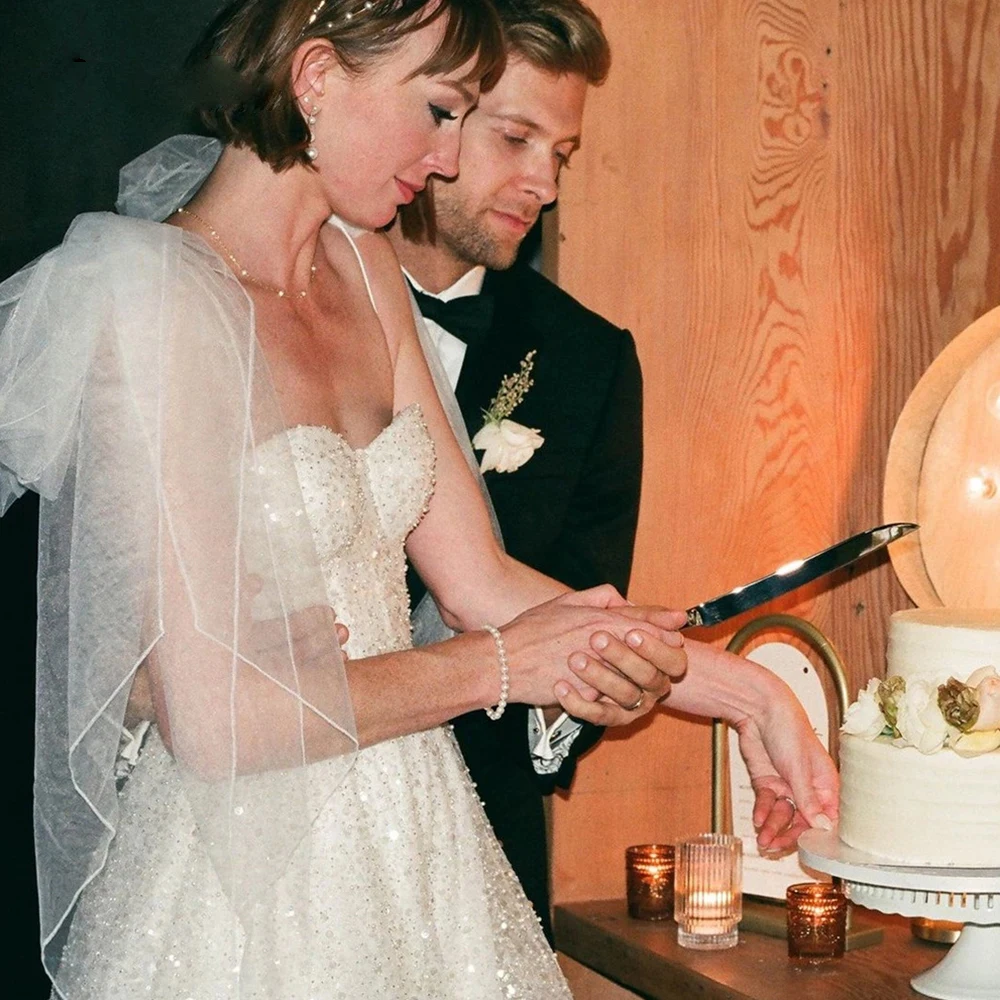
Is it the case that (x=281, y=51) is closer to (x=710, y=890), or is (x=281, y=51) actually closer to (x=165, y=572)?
(x=165, y=572)

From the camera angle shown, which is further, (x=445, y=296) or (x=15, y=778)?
(x=15, y=778)

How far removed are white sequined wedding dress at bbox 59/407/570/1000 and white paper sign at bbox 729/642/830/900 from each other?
0.54 metres

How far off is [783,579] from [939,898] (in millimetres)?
367

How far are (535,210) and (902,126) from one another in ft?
1.99

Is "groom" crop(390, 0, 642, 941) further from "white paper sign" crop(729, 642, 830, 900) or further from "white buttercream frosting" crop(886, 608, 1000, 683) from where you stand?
"white buttercream frosting" crop(886, 608, 1000, 683)

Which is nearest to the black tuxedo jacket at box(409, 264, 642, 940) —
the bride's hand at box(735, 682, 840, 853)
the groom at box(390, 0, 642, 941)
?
the groom at box(390, 0, 642, 941)

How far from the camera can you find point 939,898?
1584 mm

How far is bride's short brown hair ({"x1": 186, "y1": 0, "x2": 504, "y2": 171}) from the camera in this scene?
4.87 ft

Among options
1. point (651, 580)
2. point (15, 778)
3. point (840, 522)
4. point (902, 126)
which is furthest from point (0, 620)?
point (902, 126)

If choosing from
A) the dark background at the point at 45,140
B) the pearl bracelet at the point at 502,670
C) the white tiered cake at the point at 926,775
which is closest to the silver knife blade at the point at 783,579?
the white tiered cake at the point at 926,775

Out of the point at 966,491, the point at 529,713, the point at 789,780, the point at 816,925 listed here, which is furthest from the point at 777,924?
the point at 966,491

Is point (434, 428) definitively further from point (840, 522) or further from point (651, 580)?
point (840, 522)

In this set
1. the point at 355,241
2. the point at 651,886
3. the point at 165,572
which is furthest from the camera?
the point at 651,886

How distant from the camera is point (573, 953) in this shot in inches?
82.3
